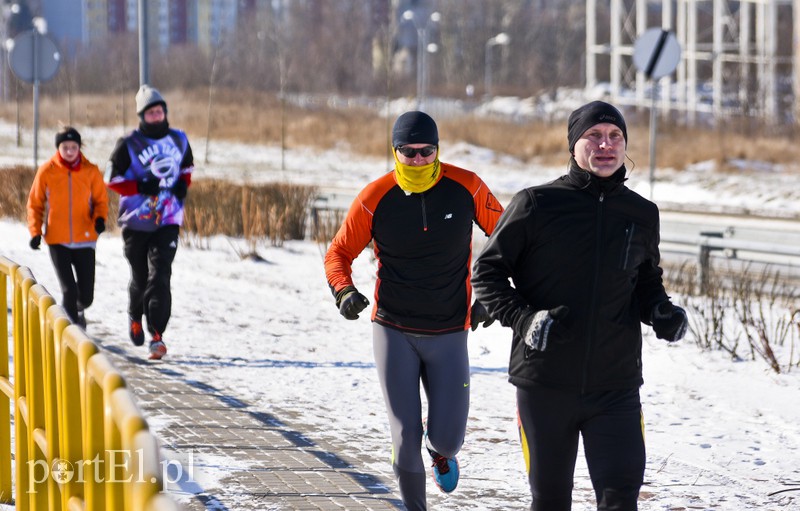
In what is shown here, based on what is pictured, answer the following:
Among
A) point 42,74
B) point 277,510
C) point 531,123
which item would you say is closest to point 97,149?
point 531,123

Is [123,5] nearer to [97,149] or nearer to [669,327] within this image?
[97,149]

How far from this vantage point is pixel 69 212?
912 centimetres

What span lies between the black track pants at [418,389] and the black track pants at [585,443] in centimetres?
88

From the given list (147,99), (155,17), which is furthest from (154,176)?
(155,17)

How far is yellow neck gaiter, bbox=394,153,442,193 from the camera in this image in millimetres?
5199

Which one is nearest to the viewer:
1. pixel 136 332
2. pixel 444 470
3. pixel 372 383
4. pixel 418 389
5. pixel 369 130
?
pixel 418 389

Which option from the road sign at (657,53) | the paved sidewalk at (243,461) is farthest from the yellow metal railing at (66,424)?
the road sign at (657,53)

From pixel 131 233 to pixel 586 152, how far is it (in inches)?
202

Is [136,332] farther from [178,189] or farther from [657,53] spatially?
[657,53]

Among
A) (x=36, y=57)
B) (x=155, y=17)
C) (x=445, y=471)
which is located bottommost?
(x=445, y=471)

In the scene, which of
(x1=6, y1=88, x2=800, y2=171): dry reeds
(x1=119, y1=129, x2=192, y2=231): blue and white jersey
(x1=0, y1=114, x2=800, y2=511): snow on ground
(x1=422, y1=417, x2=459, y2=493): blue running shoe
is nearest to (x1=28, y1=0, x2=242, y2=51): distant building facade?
(x1=6, y1=88, x2=800, y2=171): dry reeds

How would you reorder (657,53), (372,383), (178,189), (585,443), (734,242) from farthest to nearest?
(657,53)
(734,242)
(178,189)
(372,383)
(585,443)

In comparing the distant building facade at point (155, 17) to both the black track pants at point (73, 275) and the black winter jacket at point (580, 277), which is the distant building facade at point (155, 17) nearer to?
the black track pants at point (73, 275)

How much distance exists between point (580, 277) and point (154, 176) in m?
4.98
